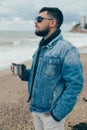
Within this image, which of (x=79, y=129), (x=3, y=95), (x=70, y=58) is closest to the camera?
(x=70, y=58)

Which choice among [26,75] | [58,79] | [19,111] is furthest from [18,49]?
[58,79]

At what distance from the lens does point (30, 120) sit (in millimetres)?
6773

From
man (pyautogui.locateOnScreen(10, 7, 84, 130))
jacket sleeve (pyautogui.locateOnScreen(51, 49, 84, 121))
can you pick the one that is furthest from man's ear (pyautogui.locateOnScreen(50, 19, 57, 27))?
jacket sleeve (pyautogui.locateOnScreen(51, 49, 84, 121))

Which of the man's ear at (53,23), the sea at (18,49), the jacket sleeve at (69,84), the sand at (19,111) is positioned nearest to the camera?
the jacket sleeve at (69,84)

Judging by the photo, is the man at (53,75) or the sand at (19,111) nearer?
the man at (53,75)

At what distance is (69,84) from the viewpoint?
3.48m

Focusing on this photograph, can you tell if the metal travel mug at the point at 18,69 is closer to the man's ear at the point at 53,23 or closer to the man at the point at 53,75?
the man at the point at 53,75

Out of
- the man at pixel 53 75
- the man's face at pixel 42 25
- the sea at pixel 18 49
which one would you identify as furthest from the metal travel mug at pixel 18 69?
the sea at pixel 18 49

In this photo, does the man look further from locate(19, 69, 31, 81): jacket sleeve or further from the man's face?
locate(19, 69, 31, 81): jacket sleeve

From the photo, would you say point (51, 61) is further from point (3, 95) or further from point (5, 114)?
point (3, 95)

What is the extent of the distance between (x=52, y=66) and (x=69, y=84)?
249 millimetres

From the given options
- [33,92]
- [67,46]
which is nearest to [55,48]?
[67,46]

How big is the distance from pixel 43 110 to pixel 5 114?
3.76 metres

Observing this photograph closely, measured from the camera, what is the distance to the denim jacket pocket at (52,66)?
352 cm
